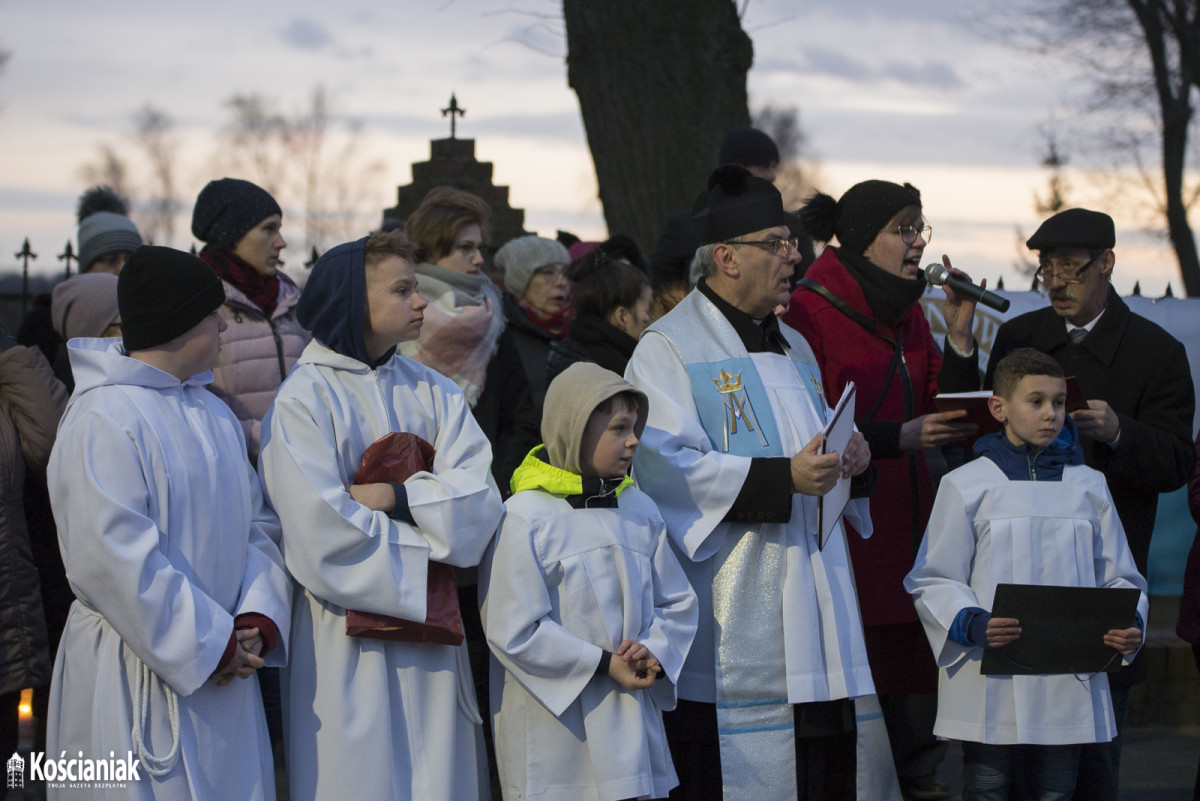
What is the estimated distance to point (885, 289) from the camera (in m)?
4.66

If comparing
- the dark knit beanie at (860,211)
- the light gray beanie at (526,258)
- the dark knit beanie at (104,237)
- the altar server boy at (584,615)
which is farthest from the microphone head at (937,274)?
the dark knit beanie at (104,237)

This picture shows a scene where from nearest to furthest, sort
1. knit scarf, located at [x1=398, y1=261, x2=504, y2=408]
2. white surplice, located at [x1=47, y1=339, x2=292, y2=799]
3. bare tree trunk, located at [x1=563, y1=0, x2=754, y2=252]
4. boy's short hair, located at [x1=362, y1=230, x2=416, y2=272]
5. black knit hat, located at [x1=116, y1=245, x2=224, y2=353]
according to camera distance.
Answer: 1. white surplice, located at [x1=47, y1=339, x2=292, y2=799]
2. black knit hat, located at [x1=116, y1=245, x2=224, y2=353]
3. boy's short hair, located at [x1=362, y1=230, x2=416, y2=272]
4. knit scarf, located at [x1=398, y1=261, x2=504, y2=408]
5. bare tree trunk, located at [x1=563, y1=0, x2=754, y2=252]

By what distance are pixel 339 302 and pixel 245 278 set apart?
3.73 ft

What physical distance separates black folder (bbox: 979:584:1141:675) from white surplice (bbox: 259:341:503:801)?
5.27 feet

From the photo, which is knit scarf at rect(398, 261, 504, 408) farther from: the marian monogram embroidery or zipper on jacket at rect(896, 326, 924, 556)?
zipper on jacket at rect(896, 326, 924, 556)

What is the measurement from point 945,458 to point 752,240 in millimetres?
2111

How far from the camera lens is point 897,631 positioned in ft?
15.1

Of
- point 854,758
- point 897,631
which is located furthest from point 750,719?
point 897,631

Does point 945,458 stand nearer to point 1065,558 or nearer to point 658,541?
point 1065,558

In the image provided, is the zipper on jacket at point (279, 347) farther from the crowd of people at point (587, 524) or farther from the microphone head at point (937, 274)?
the microphone head at point (937, 274)

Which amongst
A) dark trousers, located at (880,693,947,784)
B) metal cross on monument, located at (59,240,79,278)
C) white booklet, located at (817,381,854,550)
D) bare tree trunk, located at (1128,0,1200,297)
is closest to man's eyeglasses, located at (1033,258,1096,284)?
white booklet, located at (817,381,854,550)

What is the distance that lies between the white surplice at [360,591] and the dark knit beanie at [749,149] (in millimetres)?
3225

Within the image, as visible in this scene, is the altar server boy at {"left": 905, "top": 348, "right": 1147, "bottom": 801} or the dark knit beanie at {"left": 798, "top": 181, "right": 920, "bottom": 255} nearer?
the altar server boy at {"left": 905, "top": 348, "right": 1147, "bottom": 801}

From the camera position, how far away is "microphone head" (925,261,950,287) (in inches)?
181
